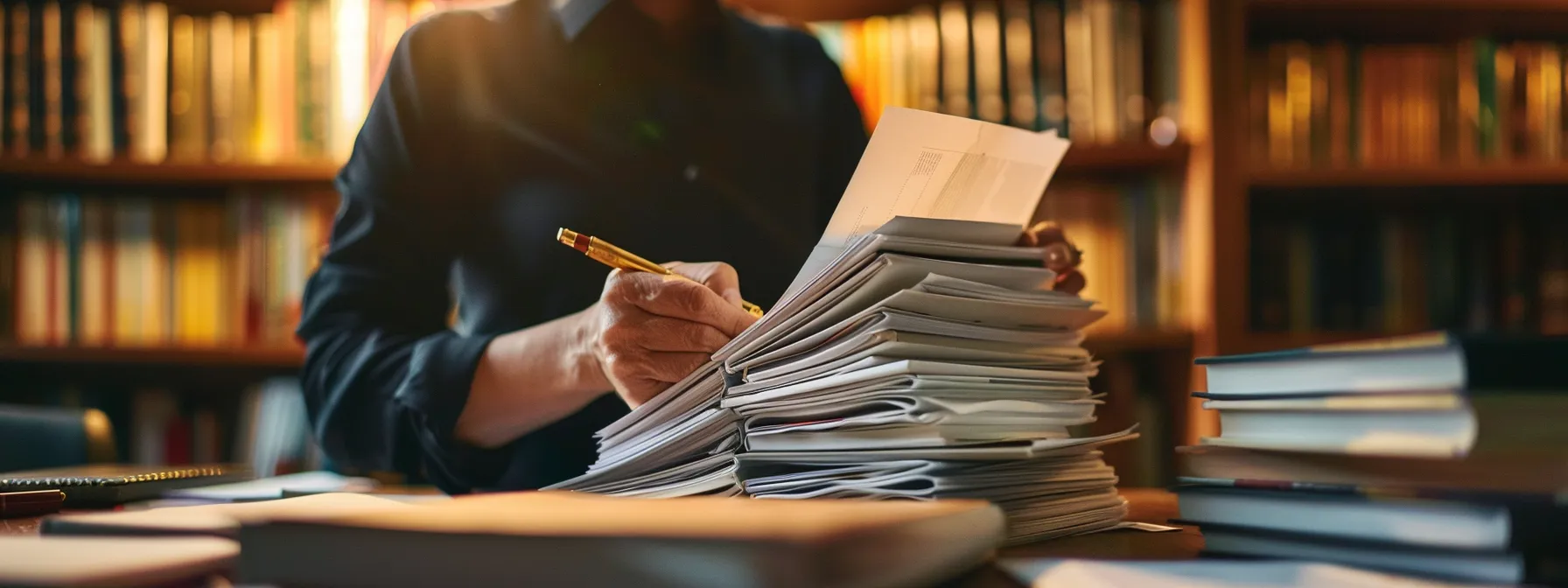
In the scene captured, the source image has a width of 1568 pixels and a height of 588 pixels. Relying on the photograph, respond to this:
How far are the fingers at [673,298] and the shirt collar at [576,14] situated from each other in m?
0.51

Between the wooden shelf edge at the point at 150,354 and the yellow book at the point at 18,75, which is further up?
the yellow book at the point at 18,75

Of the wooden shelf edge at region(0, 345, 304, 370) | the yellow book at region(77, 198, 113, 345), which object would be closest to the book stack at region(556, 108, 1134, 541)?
the wooden shelf edge at region(0, 345, 304, 370)

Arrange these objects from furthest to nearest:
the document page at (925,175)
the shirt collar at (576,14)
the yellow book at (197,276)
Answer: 1. the yellow book at (197,276)
2. the shirt collar at (576,14)
3. the document page at (925,175)

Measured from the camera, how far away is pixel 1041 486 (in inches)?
23.0

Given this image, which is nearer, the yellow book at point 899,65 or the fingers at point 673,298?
the fingers at point 673,298

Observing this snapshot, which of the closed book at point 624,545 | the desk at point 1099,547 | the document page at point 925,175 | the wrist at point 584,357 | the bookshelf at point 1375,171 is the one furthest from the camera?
the bookshelf at point 1375,171

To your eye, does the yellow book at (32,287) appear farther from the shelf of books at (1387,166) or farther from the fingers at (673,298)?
the shelf of books at (1387,166)

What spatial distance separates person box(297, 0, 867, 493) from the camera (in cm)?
92

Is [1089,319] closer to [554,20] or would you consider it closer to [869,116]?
[554,20]

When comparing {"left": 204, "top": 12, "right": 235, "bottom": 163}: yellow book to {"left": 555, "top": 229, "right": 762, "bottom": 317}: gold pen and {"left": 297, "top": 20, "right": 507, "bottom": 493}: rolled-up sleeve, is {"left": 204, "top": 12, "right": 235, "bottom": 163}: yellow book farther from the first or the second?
{"left": 555, "top": 229, "right": 762, "bottom": 317}: gold pen

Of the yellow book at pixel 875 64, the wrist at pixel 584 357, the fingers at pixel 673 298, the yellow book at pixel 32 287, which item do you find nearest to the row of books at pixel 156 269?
the yellow book at pixel 32 287

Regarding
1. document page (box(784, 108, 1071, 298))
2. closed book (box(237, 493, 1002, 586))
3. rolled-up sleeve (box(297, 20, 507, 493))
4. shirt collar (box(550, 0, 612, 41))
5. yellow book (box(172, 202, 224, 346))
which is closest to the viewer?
closed book (box(237, 493, 1002, 586))

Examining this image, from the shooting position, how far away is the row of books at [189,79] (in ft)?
6.33

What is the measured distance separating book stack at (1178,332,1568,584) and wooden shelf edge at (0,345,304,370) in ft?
5.99
